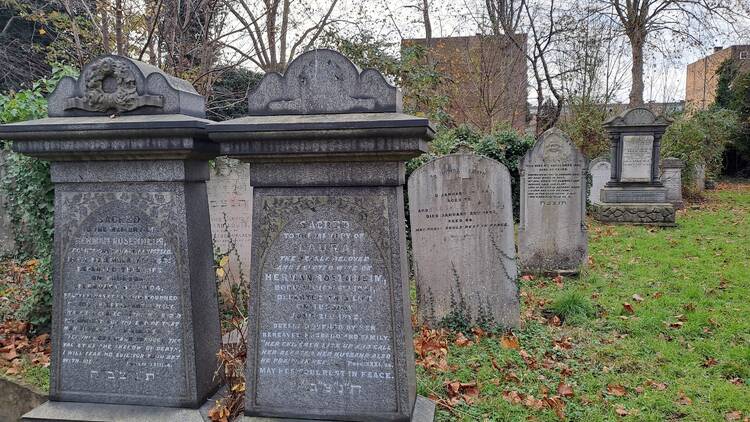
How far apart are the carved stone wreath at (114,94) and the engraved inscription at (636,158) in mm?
13308

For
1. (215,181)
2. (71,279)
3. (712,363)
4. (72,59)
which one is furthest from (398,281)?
(72,59)

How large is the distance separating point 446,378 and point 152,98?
3.15 metres

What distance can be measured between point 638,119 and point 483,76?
195 inches

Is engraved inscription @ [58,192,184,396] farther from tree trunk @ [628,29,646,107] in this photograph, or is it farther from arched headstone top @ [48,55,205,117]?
tree trunk @ [628,29,646,107]

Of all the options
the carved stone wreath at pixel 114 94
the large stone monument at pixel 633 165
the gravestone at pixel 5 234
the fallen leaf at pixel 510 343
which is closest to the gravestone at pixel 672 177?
the large stone monument at pixel 633 165

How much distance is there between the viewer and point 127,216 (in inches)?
123

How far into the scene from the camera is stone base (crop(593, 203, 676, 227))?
12883 millimetres

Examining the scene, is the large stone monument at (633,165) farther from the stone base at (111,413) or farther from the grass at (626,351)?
the stone base at (111,413)

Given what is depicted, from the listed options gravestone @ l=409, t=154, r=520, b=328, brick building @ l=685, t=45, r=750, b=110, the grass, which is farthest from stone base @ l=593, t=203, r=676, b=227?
brick building @ l=685, t=45, r=750, b=110

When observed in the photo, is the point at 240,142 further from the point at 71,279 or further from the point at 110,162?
the point at 71,279

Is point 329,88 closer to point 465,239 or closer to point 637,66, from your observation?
point 465,239

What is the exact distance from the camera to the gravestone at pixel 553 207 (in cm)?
816

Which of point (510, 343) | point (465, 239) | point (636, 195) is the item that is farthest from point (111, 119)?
point (636, 195)

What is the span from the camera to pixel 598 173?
16.1 metres
